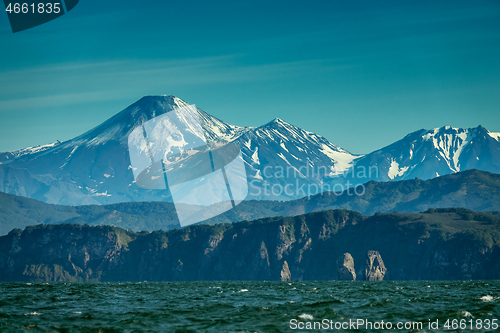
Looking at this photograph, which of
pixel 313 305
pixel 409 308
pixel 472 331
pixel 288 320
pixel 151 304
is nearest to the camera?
pixel 472 331

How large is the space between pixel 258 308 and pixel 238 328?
933 inches

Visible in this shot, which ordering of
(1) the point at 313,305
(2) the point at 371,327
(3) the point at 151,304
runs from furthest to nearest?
(3) the point at 151,304 < (1) the point at 313,305 < (2) the point at 371,327

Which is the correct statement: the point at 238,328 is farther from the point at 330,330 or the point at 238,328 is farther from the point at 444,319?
the point at 444,319

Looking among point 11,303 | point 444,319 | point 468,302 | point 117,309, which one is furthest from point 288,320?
point 11,303

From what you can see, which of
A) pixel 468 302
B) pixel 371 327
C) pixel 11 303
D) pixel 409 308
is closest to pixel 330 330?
pixel 371 327

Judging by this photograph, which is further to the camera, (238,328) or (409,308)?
(409,308)

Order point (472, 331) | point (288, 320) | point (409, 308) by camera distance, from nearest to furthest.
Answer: point (472, 331)
point (288, 320)
point (409, 308)

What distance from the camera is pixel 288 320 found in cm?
8112

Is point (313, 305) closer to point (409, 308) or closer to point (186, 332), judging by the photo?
point (409, 308)

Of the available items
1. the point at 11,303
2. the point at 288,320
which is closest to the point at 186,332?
the point at 288,320

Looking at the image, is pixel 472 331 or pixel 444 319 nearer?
pixel 472 331

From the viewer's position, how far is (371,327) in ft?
241

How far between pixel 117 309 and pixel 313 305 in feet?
110

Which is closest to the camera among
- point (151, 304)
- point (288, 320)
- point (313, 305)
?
point (288, 320)
